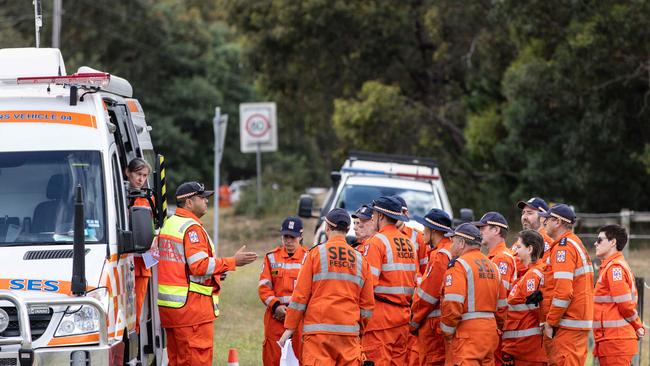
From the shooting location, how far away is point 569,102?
27.4 metres

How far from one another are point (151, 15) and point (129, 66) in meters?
2.53

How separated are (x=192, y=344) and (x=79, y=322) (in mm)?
1681

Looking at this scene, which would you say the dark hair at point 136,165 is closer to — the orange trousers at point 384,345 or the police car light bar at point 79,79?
the police car light bar at point 79,79

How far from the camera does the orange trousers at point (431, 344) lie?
1084cm

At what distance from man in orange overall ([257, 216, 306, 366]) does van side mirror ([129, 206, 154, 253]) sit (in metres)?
2.47

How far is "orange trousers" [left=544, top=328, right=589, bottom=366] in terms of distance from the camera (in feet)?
34.8

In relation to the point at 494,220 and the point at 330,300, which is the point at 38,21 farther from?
the point at 494,220

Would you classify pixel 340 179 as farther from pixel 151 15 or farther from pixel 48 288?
pixel 151 15

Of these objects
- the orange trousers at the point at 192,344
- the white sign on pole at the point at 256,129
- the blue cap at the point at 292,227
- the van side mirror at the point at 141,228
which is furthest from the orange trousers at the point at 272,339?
the white sign on pole at the point at 256,129

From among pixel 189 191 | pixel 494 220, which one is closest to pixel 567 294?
pixel 494 220

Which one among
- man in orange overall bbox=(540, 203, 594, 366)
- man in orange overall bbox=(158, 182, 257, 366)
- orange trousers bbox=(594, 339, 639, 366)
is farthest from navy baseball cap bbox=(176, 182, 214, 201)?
orange trousers bbox=(594, 339, 639, 366)

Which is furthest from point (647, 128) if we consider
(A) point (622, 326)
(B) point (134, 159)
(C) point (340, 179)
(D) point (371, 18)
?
(B) point (134, 159)

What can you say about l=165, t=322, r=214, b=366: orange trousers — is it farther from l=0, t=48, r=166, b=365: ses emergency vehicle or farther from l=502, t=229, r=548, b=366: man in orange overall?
l=502, t=229, r=548, b=366: man in orange overall

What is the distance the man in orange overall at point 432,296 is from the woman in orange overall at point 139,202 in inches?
99.6
